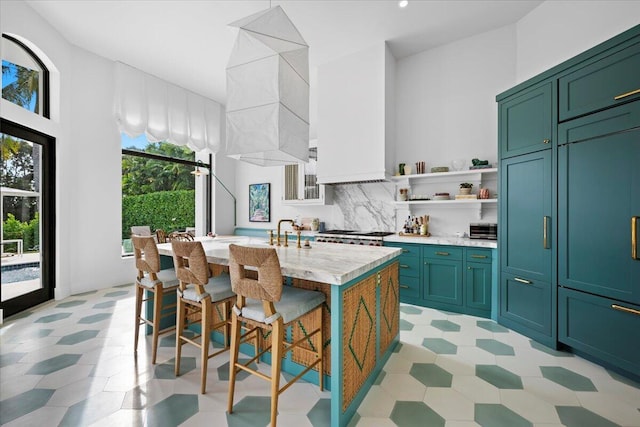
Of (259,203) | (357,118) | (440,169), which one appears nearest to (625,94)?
(440,169)

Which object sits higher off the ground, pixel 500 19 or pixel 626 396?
pixel 500 19

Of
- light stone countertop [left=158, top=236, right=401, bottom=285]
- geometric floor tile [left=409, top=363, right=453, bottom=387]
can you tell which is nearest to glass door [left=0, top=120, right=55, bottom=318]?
light stone countertop [left=158, top=236, right=401, bottom=285]

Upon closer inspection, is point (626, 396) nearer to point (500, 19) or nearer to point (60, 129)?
point (500, 19)

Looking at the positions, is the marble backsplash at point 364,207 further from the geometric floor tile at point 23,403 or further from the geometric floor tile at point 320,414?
the geometric floor tile at point 23,403

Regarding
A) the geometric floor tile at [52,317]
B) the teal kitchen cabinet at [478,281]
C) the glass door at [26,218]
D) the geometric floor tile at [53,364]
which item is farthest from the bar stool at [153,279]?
the teal kitchen cabinet at [478,281]

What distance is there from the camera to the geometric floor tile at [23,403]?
5.60 ft

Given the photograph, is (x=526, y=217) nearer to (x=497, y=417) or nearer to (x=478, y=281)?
(x=478, y=281)

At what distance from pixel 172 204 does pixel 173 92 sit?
2144 millimetres

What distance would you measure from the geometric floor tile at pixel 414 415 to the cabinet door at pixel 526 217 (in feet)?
5.58

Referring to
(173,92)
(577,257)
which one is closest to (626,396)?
(577,257)

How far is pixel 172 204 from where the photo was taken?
5891mm

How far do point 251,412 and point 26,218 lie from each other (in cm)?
373

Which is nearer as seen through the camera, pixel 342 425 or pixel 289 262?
pixel 342 425

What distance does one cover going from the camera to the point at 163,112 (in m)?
4.95
